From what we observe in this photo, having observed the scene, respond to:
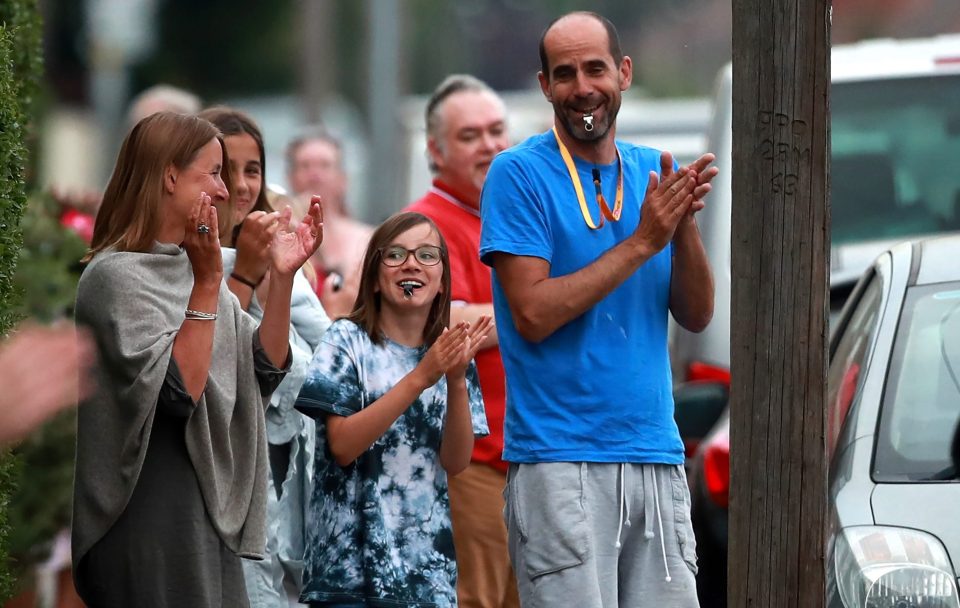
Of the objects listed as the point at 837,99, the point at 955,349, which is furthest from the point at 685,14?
the point at 955,349

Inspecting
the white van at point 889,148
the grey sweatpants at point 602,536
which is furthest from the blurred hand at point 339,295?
the white van at point 889,148

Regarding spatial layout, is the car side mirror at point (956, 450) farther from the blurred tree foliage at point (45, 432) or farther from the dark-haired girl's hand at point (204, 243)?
the blurred tree foliage at point (45, 432)

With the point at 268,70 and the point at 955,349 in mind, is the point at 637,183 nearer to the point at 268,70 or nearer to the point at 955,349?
the point at 955,349

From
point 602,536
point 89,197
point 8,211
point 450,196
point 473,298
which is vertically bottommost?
point 602,536

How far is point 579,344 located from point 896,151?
394cm

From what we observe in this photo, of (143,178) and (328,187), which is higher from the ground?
(328,187)

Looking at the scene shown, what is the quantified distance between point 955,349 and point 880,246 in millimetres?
2393

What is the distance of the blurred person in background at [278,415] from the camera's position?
17.9 feet

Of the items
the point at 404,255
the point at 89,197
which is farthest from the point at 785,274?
the point at 89,197

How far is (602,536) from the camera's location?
4.65 meters

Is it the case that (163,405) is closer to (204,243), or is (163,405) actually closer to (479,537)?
(204,243)

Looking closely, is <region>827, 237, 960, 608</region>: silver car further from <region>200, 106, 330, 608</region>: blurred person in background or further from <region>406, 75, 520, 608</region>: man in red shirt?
<region>200, 106, 330, 608</region>: blurred person in background

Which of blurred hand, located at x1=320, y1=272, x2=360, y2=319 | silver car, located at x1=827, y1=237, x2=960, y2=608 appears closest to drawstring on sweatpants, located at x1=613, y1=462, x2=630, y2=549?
silver car, located at x1=827, y1=237, x2=960, y2=608

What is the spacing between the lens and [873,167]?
823cm
